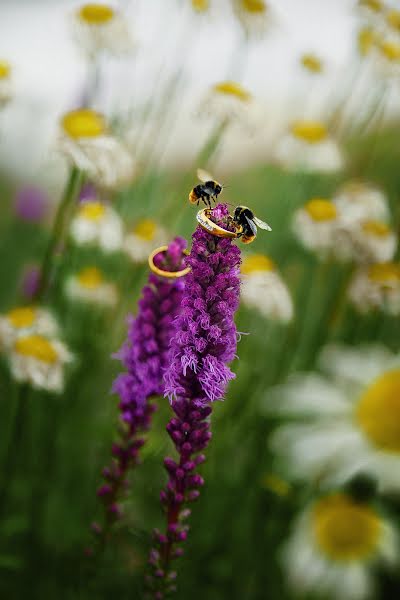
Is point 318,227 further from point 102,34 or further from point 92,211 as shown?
point 102,34

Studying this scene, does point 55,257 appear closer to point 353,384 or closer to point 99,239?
point 99,239

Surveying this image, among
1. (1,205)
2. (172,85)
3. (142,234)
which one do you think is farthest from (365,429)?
(1,205)

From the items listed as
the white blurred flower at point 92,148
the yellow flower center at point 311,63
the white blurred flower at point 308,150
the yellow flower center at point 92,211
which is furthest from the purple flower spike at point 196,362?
the yellow flower center at point 311,63

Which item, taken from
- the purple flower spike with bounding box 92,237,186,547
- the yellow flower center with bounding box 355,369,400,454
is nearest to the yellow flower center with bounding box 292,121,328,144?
the yellow flower center with bounding box 355,369,400,454

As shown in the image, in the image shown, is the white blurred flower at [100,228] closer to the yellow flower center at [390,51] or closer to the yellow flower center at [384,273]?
the yellow flower center at [384,273]

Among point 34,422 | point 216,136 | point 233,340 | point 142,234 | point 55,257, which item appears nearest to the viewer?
point 233,340

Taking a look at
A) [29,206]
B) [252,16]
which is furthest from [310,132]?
[29,206]
